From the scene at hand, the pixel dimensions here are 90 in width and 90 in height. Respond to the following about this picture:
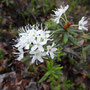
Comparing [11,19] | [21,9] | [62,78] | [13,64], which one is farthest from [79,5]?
[13,64]

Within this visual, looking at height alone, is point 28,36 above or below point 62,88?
above

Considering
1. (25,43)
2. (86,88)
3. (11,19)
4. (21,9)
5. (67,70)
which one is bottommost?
(86,88)

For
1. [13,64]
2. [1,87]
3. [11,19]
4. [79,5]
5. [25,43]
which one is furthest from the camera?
[79,5]

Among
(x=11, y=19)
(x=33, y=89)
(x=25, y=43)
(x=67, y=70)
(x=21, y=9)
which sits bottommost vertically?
(x=33, y=89)

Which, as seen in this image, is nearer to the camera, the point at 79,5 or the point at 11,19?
the point at 11,19

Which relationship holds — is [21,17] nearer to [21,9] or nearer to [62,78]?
[21,9]

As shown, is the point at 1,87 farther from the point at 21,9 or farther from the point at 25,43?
the point at 21,9

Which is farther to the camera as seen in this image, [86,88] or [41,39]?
[86,88]

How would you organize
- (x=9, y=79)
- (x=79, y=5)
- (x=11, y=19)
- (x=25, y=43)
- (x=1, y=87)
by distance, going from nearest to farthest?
(x=25, y=43) < (x=1, y=87) < (x=9, y=79) < (x=11, y=19) < (x=79, y=5)

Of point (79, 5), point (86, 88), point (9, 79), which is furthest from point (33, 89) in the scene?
point (79, 5)
